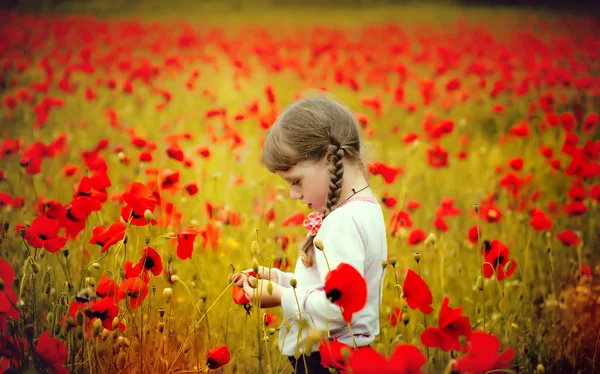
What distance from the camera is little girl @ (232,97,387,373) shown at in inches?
59.7

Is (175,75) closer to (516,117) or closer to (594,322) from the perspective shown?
(516,117)

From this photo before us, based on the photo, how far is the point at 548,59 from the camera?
23.4ft

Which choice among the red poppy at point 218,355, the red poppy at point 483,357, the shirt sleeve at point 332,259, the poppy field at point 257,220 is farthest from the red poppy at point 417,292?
the red poppy at point 218,355

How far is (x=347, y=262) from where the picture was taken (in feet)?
4.83

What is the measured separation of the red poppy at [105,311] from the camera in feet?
4.78

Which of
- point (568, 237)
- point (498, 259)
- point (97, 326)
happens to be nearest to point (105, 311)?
point (97, 326)

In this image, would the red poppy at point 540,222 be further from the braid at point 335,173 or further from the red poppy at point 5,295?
the red poppy at point 5,295

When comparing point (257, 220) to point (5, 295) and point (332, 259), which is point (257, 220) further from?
point (5, 295)

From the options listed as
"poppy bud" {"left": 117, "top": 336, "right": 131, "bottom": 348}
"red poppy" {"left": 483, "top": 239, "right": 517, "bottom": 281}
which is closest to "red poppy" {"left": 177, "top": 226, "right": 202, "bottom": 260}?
"poppy bud" {"left": 117, "top": 336, "right": 131, "bottom": 348}

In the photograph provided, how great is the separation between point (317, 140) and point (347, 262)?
0.30m

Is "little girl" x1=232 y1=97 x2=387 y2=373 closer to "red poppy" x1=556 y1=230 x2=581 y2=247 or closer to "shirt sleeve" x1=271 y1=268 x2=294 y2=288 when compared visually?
"shirt sleeve" x1=271 y1=268 x2=294 y2=288

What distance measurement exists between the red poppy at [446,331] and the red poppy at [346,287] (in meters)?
0.17

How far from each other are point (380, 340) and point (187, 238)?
2.22ft

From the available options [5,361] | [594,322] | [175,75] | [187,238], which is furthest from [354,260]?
[175,75]
